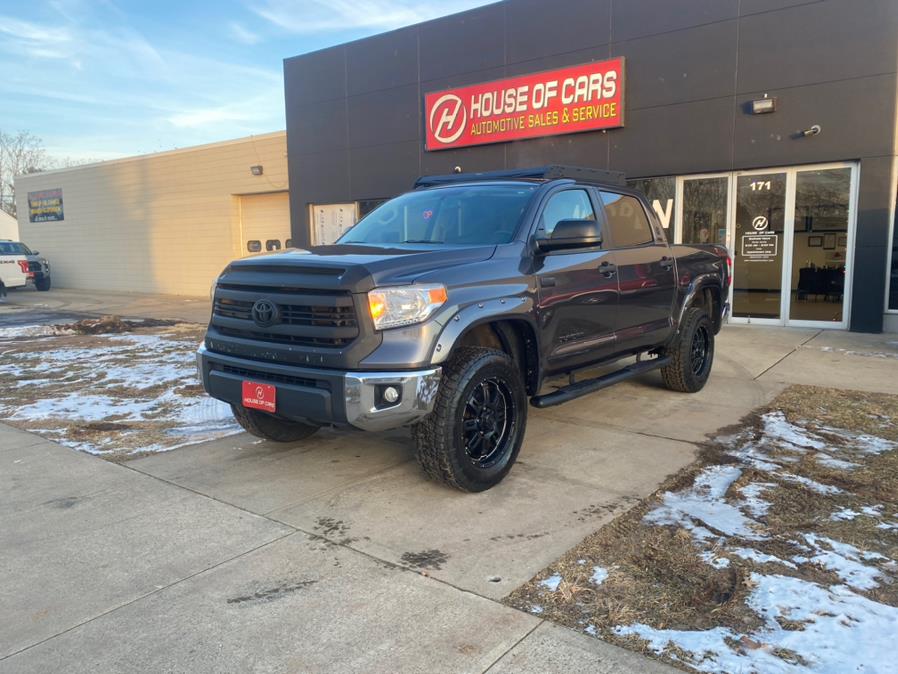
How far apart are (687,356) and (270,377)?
4326mm

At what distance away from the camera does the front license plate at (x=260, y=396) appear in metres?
4.10

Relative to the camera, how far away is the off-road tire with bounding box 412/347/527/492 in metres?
3.98

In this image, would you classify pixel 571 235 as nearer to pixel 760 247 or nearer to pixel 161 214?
pixel 760 247

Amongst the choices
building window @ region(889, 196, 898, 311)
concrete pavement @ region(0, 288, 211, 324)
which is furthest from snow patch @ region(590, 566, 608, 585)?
concrete pavement @ region(0, 288, 211, 324)

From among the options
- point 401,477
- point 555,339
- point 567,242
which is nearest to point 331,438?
point 401,477

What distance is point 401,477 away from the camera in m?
4.66

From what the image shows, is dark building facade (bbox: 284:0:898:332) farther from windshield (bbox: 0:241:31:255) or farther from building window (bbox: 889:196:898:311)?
windshield (bbox: 0:241:31:255)

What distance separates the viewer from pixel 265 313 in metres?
4.18

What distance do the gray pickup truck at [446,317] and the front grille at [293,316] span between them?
0.4 inches

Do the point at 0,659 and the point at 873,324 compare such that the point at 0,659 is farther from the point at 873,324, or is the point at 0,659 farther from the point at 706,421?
the point at 873,324

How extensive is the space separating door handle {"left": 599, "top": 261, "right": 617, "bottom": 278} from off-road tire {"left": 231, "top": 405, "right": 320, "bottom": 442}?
2.49 meters

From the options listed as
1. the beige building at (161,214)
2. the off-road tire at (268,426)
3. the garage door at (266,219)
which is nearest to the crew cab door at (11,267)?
the beige building at (161,214)

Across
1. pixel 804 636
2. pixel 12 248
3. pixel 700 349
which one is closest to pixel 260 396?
pixel 804 636

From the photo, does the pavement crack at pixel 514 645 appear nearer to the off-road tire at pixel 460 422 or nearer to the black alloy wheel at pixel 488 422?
the off-road tire at pixel 460 422
